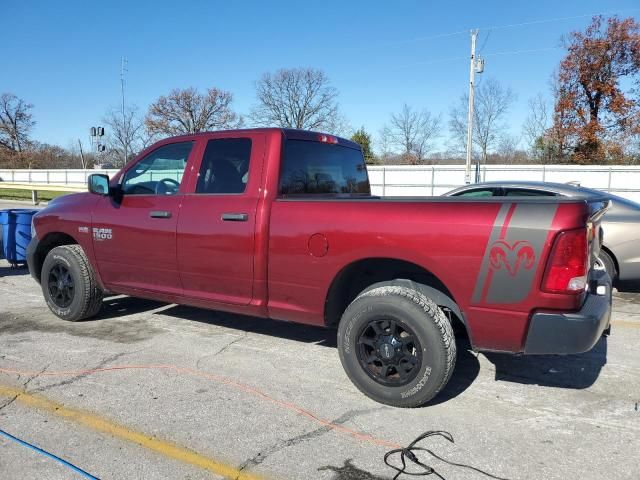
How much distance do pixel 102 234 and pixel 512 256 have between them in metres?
3.86

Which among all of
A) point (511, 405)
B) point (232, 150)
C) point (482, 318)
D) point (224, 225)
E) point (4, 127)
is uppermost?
point (4, 127)

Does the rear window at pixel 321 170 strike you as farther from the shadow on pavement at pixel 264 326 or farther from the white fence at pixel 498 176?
the white fence at pixel 498 176

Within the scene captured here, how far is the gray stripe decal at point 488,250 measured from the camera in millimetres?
3174

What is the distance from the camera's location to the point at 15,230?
880 centimetres

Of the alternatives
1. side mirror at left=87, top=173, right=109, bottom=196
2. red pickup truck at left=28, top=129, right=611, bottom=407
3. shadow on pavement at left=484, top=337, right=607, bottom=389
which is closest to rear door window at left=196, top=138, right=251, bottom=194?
red pickup truck at left=28, top=129, right=611, bottom=407

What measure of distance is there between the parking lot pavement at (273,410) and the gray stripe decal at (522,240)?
0.87 m

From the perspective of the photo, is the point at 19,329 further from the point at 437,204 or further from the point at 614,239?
the point at 614,239

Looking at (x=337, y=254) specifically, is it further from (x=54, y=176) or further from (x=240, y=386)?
(x=54, y=176)

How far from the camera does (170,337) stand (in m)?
5.21

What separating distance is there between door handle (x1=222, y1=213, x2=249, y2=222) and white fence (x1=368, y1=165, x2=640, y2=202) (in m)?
20.0

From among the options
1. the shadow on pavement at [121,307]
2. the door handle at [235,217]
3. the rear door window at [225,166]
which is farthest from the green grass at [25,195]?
the door handle at [235,217]

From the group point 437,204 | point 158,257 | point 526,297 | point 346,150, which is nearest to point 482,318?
point 526,297

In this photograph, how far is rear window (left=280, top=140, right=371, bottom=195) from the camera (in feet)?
14.5

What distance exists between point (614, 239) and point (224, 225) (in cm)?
496
